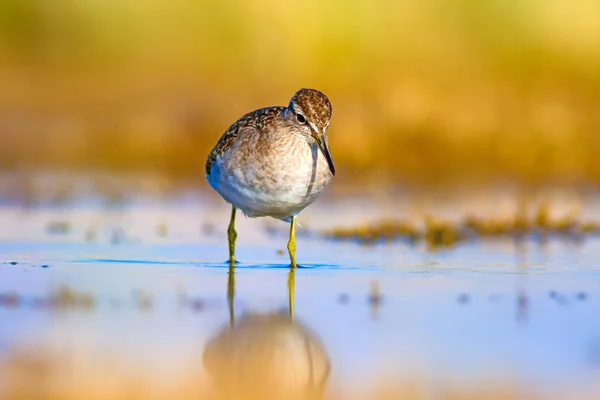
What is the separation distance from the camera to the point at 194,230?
41.7ft

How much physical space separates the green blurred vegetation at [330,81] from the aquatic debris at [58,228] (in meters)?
5.64

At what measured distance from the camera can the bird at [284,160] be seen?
32.3 ft

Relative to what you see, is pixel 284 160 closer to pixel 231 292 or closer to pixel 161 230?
pixel 231 292

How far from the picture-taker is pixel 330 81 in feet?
72.3

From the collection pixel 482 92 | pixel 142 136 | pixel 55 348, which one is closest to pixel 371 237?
pixel 55 348

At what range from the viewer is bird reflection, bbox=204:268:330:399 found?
6.04 meters

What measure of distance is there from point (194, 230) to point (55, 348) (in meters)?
5.95

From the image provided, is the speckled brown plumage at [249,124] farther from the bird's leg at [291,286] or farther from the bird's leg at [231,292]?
the bird's leg at [291,286]

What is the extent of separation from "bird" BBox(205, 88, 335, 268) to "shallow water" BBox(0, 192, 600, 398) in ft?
1.88

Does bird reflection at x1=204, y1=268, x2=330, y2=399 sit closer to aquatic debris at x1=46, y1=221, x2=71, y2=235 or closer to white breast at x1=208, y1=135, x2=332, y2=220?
white breast at x1=208, y1=135, x2=332, y2=220

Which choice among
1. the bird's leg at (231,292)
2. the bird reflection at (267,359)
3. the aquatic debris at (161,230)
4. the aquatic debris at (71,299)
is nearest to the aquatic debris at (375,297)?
the bird reflection at (267,359)

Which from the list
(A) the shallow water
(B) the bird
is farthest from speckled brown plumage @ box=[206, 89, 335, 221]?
(A) the shallow water

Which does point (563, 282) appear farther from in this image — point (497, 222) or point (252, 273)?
point (497, 222)

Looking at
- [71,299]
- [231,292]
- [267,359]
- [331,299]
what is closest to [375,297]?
[331,299]
